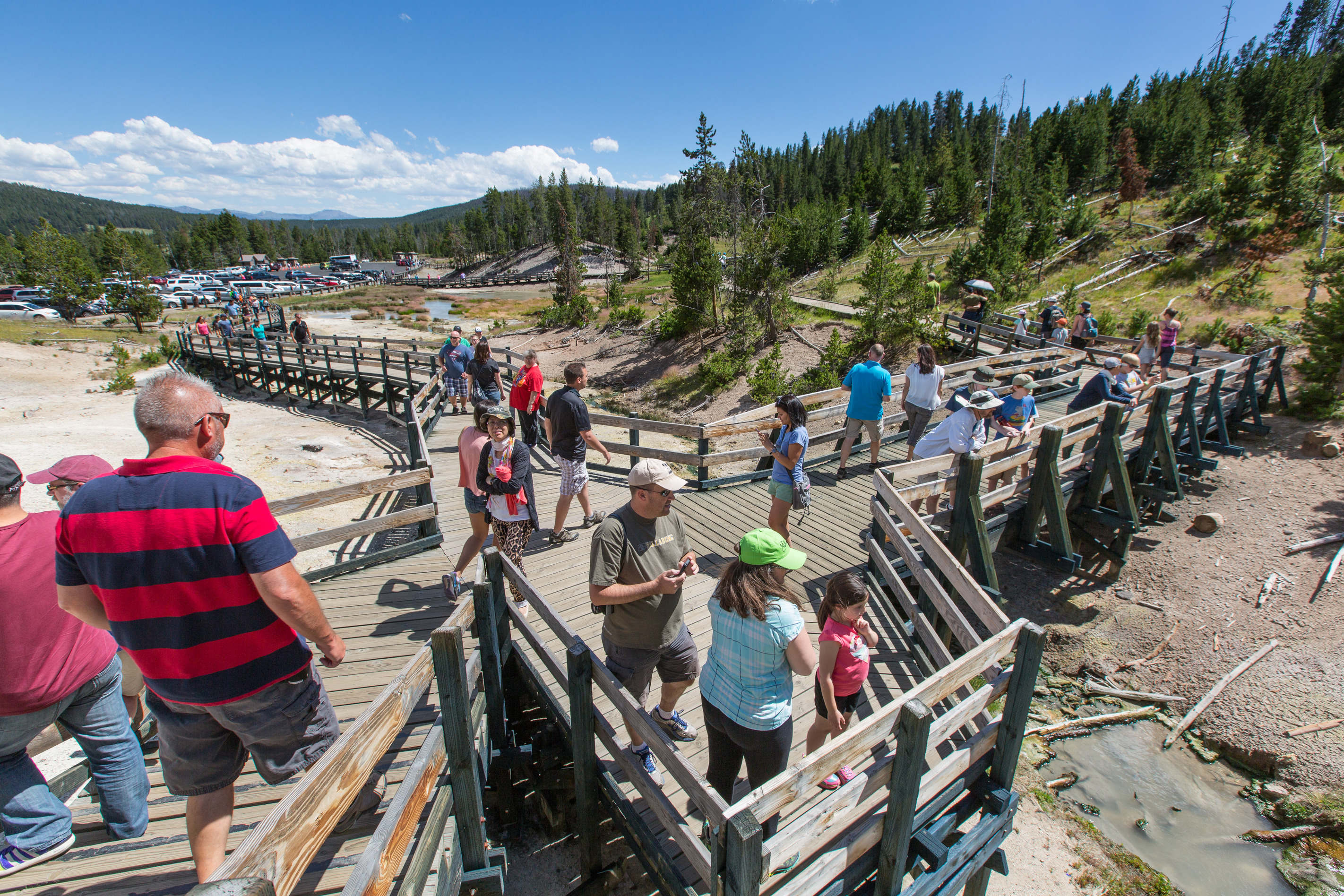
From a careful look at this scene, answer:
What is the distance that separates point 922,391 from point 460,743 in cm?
677

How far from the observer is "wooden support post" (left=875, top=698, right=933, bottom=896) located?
2.92 m

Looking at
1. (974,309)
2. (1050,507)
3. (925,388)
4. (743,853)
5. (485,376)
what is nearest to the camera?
(743,853)

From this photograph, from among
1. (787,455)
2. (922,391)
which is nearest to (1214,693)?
(922,391)

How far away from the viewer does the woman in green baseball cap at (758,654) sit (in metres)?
2.90

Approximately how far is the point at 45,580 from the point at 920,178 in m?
71.2

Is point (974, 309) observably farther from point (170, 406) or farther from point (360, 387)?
point (170, 406)

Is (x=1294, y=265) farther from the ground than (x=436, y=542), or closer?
farther from the ground

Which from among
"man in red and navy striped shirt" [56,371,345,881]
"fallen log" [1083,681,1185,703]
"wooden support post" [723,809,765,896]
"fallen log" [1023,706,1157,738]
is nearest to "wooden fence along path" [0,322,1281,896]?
"wooden support post" [723,809,765,896]

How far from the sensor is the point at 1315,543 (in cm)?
991

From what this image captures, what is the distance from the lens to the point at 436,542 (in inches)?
263

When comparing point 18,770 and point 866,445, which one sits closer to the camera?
point 18,770

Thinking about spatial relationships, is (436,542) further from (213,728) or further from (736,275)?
(736,275)

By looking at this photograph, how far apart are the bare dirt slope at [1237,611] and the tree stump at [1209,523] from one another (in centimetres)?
9

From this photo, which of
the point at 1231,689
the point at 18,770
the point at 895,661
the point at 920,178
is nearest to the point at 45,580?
the point at 18,770
